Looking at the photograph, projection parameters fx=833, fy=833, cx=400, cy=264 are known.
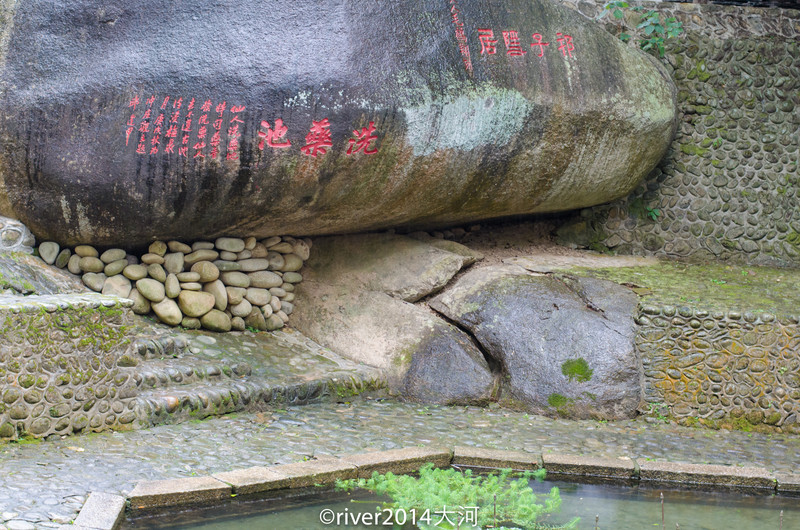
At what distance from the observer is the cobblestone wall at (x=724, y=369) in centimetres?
704

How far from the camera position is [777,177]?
380 inches

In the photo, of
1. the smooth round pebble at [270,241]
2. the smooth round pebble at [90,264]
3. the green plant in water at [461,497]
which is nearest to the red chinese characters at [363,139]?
the smooth round pebble at [270,241]

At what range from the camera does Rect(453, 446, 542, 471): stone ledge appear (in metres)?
5.52

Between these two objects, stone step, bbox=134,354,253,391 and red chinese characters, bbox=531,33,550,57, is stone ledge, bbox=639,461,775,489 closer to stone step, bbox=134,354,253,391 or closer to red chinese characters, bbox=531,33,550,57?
stone step, bbox=134,354,253,391

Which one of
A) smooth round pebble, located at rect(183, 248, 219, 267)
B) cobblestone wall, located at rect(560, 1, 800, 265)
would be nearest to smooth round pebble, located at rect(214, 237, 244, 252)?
smooth round pebble, located at rect(183, 248, 219, 267)

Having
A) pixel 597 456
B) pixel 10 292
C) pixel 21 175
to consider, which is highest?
pixel 21 175

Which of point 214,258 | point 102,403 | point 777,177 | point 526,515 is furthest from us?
point 777,177

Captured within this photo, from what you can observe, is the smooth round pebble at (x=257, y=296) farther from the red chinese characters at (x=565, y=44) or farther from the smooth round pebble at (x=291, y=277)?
the red chinese characters at (x=565, y=44)

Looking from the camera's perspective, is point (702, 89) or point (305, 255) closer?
point (305, 255)

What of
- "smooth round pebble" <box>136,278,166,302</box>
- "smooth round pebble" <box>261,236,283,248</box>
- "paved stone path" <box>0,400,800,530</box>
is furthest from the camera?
"smooth round pebble" <box>261,236,283,248</box>

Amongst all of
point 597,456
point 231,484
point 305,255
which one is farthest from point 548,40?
point 231,484

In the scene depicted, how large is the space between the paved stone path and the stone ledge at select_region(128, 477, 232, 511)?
0.49 feet

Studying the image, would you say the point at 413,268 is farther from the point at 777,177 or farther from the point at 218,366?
the point at 777,177

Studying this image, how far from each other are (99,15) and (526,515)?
5.05 metres
